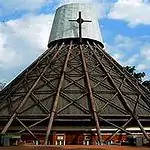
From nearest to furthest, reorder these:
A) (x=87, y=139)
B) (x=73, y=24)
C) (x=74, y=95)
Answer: (x=87, y=139) < (x=74, y=95) < (x=73, y=24)

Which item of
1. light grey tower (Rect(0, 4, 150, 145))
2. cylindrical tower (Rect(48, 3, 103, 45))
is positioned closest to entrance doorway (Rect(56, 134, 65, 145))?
light grey tower (Rect(0, 4, 150, 145))

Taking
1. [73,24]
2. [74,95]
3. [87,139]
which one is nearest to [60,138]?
[87,139]

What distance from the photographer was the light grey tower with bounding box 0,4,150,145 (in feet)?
96.6

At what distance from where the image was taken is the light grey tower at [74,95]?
2944 cm

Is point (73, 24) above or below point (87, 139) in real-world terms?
above

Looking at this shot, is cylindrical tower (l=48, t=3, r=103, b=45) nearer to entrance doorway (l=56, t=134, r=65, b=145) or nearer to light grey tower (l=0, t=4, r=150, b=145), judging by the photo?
light grey tower (l=0, t=4, r=150, b=145)

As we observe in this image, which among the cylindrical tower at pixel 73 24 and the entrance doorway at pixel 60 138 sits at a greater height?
the cylindrical tower at pixel 73 24

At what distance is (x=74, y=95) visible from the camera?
32.0 meters

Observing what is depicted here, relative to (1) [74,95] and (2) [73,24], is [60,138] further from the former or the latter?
(2) [73,24]

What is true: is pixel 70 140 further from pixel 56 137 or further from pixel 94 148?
pixel 94 148

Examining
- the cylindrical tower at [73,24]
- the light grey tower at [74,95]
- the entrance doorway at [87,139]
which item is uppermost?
the cylindrical tower at [73,24]

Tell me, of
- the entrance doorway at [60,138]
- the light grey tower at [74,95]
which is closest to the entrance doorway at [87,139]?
the light grey tower at [74,95]

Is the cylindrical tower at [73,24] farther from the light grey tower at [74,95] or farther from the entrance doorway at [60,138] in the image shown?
the entrance doorway at [60,138]

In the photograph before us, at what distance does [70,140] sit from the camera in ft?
97.5
